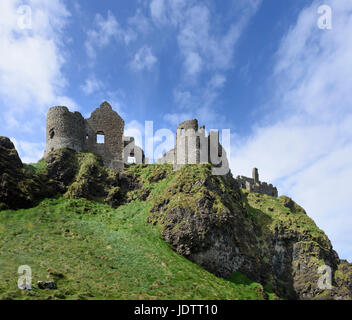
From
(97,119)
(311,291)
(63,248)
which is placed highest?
(97,119)

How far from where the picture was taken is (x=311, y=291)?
48.8m

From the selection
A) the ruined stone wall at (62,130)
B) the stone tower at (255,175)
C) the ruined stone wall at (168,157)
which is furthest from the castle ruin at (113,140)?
the stone tower at (255,175)

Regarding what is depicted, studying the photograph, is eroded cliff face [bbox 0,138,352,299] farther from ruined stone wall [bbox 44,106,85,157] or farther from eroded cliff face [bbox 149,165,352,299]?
ruined stone wall [bbox 44,106,85,157]

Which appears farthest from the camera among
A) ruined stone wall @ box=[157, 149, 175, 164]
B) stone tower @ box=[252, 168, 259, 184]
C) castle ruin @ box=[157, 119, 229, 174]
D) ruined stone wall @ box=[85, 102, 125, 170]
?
stone tower @ box=[252, 168, 259, 184]

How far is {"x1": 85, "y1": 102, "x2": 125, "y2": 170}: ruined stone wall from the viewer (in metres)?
45.7

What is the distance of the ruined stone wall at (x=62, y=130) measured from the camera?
4297 centimetres

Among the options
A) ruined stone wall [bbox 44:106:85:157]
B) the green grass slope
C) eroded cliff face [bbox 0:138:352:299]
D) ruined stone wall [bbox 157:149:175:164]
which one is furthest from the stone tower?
ruined stone wall [bbox 44:106:85:157]

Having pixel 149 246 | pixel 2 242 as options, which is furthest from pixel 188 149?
pixel 2 242

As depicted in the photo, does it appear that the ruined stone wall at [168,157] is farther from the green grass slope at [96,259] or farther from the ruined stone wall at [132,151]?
the green grass slope at [96,259]

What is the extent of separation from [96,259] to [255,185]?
195 feet

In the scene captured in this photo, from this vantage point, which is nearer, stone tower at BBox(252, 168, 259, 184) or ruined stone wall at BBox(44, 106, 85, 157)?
ruined stone wall at BBox(44, 106, 85, 157)

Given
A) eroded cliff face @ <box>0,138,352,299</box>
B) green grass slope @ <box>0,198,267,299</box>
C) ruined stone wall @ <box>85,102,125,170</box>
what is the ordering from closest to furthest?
green grass slope @ <box>0,198,267,299</box>
eroded cliff face @ <box>0,138,352,299</box>
ruined stone wall @ <box>85,102,125,170</box>
